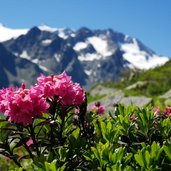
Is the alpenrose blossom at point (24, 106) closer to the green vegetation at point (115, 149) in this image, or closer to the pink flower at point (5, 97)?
the pink flower at point (5, 97)

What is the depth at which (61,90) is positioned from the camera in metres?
4.68

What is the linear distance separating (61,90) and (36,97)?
13.2 inches

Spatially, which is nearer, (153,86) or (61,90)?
(61,90)

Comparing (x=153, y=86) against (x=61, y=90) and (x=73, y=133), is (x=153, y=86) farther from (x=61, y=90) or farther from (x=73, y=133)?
(x=73, y=133)

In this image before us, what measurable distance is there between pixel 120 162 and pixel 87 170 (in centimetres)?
46

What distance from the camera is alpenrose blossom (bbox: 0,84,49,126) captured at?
432 centimetres

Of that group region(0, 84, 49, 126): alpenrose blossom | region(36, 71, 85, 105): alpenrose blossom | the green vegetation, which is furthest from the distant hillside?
region(0, 84, 49, 126): alpenrose blossom

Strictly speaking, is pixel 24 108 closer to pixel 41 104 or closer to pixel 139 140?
pixel 41 104

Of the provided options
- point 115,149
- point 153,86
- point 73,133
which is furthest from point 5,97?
point 153,86

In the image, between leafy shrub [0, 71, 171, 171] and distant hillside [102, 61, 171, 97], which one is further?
distant hillside [102, 61, 171, 97]

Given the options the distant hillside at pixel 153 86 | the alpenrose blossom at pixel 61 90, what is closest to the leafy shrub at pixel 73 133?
the alpenrose blossom at pixel 61 90

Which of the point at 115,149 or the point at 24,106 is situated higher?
the point at 24,106

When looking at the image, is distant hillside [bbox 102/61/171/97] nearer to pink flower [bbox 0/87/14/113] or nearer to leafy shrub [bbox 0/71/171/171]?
leafy shrub [bbox 0/71/171/171]

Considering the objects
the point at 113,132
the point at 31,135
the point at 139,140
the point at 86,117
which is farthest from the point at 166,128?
the point at 31,135
